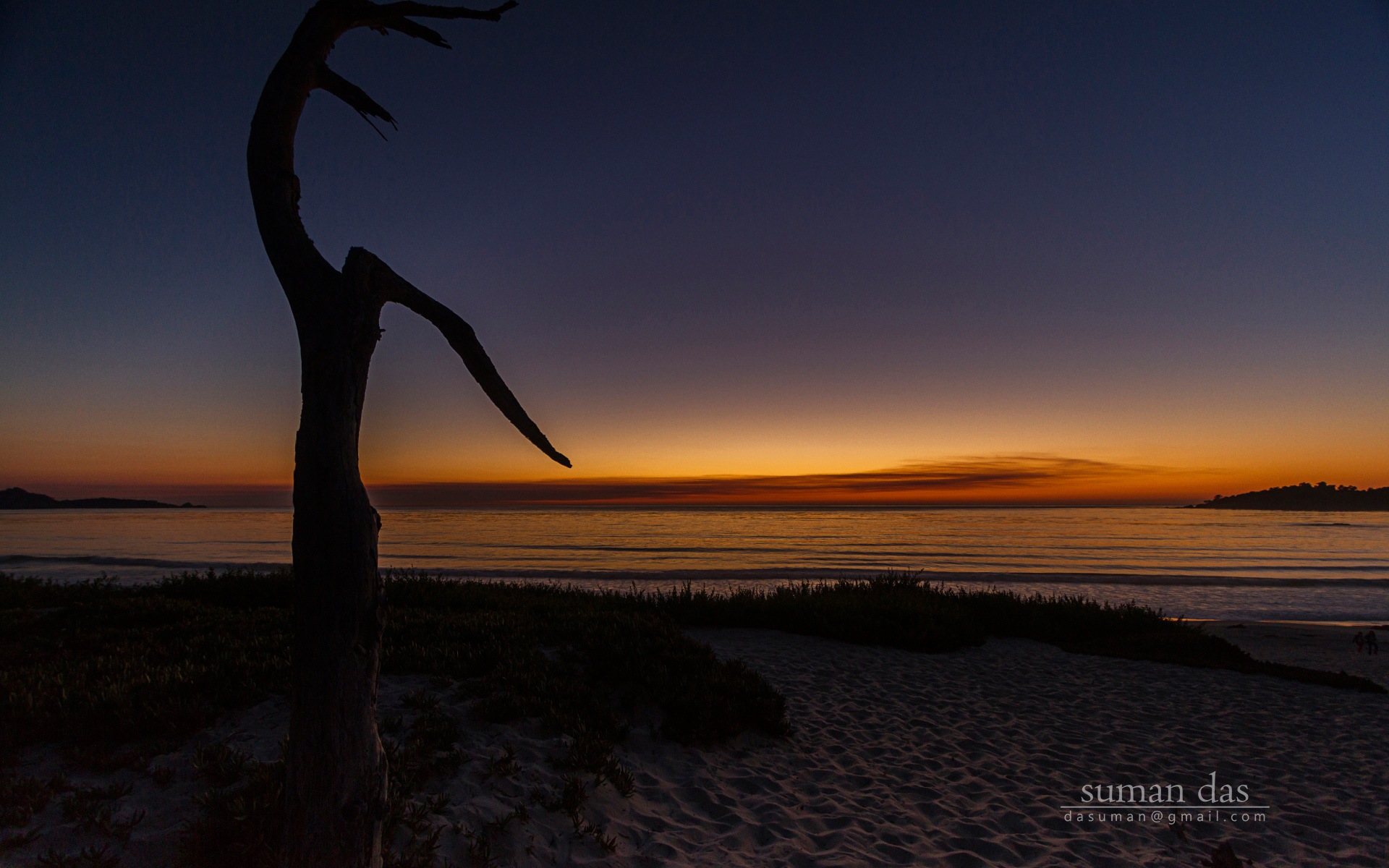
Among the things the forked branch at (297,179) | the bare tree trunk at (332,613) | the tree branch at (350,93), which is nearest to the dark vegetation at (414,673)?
the bare tree trunk at (332,613)

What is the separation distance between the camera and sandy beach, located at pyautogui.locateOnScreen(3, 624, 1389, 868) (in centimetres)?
531

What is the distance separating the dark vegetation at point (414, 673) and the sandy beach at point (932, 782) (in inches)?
7.3

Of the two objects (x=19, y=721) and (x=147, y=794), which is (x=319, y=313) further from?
(x=19, y=721)

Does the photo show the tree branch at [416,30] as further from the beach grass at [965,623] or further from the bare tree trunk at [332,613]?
the beach grass at [965,623]

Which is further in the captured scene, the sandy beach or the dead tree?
the sandy beach

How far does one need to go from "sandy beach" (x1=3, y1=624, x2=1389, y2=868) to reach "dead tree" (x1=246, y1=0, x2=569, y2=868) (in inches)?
84.3

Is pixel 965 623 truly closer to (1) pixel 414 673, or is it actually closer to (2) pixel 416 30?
(1) pixel 414 673

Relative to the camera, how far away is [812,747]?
7.96m

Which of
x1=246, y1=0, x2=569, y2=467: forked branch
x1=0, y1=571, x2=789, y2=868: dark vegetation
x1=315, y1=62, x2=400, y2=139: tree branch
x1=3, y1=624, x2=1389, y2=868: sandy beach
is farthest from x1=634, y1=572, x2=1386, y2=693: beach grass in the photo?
x1=315, y1=62, x2=400, y2=139: tree branch

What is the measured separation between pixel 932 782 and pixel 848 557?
116 ft

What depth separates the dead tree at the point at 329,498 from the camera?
303 cm

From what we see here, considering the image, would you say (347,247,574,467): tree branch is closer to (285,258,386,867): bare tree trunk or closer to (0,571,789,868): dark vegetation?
(285,258,386,867): bare tree trunk

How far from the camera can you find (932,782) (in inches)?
281

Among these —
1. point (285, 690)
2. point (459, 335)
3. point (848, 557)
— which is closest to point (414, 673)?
point (285, 690)
